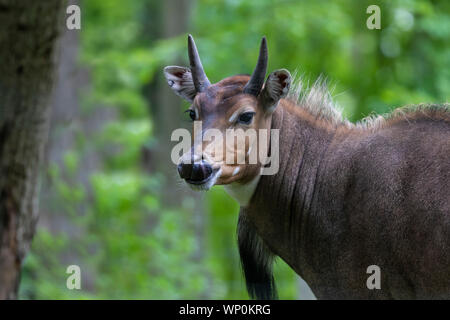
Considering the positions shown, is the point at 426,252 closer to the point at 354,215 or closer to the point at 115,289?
the point at 354,215

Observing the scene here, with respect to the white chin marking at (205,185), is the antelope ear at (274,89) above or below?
above

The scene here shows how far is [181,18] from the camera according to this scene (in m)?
15.8

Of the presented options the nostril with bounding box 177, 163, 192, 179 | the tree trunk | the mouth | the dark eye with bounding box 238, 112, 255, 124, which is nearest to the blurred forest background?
the tree trunk

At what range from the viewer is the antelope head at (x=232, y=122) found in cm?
548

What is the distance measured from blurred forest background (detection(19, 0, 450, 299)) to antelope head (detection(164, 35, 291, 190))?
217 inches

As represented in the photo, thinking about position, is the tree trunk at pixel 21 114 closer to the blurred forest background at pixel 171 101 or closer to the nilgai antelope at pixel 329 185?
the nilgai antelope at pixel 329 185

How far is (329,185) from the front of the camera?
5.90 metres

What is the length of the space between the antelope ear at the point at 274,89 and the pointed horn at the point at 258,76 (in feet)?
0.21

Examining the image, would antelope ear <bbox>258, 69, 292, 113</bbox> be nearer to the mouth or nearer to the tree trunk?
the mouth

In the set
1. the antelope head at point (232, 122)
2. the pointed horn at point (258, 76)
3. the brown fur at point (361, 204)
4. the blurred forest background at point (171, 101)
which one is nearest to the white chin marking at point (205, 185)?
the antelope head at point (232, 122)

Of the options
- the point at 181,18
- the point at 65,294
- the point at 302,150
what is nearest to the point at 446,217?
the point at 302,150

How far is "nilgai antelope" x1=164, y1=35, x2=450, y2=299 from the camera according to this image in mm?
5324

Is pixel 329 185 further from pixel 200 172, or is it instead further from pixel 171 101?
pixel 171 101

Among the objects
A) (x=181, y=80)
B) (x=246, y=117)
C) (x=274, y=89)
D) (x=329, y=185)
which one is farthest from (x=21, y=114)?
(x=329, y=185)
